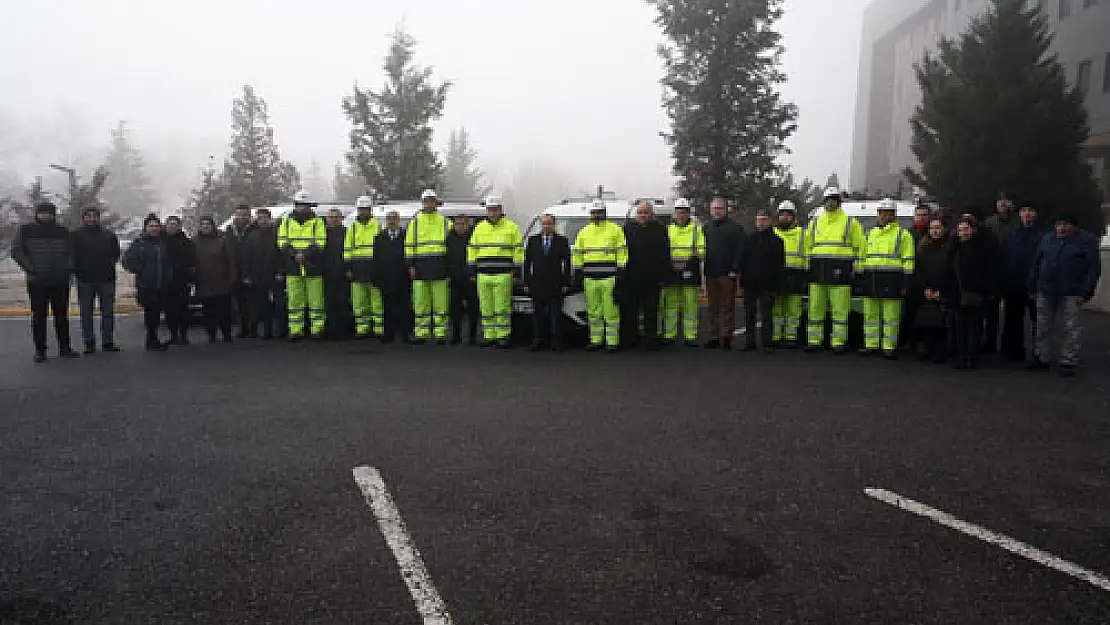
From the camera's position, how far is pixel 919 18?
5884 centimetres

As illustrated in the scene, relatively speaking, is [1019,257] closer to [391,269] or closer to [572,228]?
[572,228]

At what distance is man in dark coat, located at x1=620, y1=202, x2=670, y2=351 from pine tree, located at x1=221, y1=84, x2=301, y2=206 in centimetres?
3473

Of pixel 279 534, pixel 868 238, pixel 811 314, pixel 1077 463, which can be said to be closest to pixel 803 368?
pixel 811 314

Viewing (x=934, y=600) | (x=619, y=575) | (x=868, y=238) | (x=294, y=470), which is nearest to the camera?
(x=934, y=600)

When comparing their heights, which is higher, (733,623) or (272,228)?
(272,228)

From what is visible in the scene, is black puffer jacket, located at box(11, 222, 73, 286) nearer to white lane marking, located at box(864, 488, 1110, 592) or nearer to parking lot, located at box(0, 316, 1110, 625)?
parking lot, located at box(0, 316, 1110, 625)

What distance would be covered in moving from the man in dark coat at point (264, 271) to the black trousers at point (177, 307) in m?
0.93

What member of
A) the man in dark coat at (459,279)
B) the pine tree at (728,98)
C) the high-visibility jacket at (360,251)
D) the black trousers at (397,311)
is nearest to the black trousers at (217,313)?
the high-visibility jacket at (360,251)

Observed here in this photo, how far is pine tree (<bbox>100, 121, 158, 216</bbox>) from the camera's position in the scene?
9069 cm

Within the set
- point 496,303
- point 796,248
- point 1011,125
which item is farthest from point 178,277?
point 1011,125

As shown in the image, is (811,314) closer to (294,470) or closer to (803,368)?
(803,368)

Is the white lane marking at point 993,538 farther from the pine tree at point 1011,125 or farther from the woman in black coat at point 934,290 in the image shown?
the pine tree at point 1011,125

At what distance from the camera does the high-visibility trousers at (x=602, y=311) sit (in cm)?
1020

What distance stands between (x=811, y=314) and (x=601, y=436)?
526 cm
